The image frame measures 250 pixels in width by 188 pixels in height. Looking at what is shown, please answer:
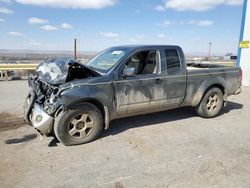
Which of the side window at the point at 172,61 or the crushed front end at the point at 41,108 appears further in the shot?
the side window at the point at 172,61

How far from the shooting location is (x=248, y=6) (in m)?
11.2

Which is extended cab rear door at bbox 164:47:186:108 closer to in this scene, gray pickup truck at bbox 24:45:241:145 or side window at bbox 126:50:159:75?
gray pickup truck at bbox 24:45:241:145

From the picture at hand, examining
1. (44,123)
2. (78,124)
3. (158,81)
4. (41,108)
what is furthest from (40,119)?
(158,81)

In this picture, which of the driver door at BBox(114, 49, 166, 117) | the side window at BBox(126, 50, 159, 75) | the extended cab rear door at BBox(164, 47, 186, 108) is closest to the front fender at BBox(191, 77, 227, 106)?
the extended cab rear door at BBox(164, 47, 186, 108)

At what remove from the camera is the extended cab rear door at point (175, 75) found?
5.37m

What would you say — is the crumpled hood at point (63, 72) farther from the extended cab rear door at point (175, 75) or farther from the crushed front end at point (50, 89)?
the extended cab rear door at point (175, 75)

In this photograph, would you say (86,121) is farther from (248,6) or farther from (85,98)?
(248,6)

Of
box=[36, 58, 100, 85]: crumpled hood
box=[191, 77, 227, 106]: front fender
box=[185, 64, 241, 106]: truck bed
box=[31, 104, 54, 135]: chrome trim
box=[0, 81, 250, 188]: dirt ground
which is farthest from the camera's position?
box=[191, 77, 227, 106]: front fender

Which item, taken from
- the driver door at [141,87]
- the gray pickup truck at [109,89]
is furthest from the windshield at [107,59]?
the driver door at [141,87]

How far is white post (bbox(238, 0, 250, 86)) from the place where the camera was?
11.3m

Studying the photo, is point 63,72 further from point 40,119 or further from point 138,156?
point 138,156

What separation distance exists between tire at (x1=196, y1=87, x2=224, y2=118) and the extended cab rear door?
72 centimetres

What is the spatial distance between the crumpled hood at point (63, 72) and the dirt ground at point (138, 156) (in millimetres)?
1220

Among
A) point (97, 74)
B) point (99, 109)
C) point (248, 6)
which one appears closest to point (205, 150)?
point (99, 109)
